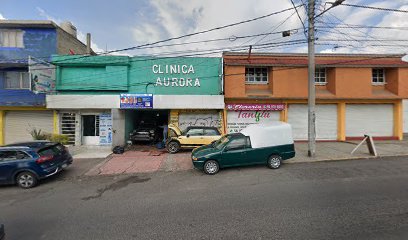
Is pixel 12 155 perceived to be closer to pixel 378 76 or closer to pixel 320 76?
pixel 320 76

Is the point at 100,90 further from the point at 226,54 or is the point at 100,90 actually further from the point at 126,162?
the point at 226,54

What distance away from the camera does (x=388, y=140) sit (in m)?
15.0

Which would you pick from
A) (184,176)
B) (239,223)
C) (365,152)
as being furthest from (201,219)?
(365,152)

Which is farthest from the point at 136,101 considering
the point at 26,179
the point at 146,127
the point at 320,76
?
the point at 320,76

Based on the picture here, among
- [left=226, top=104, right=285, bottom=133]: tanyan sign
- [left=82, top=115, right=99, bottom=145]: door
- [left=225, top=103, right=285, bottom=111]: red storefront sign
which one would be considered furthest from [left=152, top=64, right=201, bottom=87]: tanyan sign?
[left=82, top=115, right=99, bottom=145]: door

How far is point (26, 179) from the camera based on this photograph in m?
7.16

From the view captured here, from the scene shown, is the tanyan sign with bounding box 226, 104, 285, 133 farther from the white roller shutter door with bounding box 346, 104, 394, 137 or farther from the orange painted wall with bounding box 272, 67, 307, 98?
the white roller shutter door with bounding box 346, 104, 394, 137

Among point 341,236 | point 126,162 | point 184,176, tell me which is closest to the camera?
point 341,236

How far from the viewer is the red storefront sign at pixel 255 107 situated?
47.7 ft

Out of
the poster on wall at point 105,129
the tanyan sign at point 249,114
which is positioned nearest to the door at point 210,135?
the tanyan sign at point 249,114

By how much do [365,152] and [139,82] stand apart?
13.9m

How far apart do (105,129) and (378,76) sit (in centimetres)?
2008

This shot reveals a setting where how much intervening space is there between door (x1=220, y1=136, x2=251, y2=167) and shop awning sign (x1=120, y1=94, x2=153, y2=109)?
23.8 ft

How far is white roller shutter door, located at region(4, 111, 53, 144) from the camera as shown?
46.3 feet
